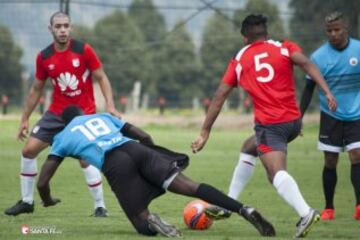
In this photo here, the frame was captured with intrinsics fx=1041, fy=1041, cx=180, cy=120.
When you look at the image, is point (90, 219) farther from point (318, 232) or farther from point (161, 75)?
point (161, 75)

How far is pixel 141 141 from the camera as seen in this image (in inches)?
419

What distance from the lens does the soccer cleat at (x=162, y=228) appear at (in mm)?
9969

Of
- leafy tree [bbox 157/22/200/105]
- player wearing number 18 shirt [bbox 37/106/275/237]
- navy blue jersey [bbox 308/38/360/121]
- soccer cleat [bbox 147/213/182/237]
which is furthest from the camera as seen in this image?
leafy tree [bbox 157/22/200/105]

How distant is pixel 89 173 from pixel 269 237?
3.53 metres

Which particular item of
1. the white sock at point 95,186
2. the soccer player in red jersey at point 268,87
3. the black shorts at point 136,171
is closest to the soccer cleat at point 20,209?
the white sock at point 95,186

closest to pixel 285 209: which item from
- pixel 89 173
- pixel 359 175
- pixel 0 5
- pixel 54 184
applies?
pixel 359 175

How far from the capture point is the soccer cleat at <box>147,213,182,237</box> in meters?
9.97

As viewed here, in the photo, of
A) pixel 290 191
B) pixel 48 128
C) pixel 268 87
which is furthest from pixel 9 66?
pixel 290 191

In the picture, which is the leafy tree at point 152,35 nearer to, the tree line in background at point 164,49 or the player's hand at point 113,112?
the tree line in background at point 164,49

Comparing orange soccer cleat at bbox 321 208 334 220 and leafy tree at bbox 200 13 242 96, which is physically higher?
orange soccer cleat at bbox 321 208 334 220

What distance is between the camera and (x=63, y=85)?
41.3 feet

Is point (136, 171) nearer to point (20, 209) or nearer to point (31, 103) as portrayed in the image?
point (20, 209)

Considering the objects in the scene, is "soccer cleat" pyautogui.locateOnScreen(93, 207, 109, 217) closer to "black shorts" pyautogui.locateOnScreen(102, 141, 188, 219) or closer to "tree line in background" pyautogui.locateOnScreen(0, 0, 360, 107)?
"black shorts" pyautogui.locateOnScreen(102, 141, 188, 219)

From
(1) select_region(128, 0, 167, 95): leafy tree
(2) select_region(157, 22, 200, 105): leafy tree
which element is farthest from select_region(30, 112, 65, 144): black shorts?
(2) select_region(157, 22, 200, 105): leafy tree
